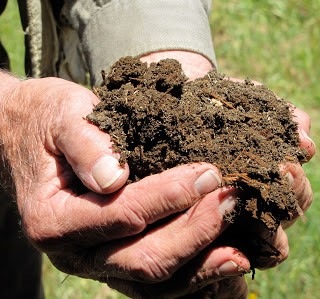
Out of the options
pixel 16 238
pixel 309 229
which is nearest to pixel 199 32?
pixel 16 238

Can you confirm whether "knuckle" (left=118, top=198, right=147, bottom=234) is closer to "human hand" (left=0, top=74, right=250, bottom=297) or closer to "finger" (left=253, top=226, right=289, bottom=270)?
"human hand" (left=0, top=74, right=250, bottom=297)

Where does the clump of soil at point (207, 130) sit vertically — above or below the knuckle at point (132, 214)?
above

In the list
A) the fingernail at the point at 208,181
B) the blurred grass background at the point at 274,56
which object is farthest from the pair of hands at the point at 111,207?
the blurred grass background at the point at 274,56

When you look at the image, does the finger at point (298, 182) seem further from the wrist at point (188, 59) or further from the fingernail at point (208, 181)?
the wrist at point (188, 59)

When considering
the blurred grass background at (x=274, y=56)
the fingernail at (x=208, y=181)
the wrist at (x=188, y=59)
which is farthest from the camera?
the blurred grass background at (x=274, y=56)

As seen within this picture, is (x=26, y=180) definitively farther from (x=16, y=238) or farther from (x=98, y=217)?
(x=16, y=238)

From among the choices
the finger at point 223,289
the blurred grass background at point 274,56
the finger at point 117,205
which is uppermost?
the finger at point 117,205

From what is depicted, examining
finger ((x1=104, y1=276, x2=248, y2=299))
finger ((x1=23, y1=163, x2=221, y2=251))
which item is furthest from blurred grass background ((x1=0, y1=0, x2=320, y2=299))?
finger ((x1=23, y1=163, x2=221, y2=251))

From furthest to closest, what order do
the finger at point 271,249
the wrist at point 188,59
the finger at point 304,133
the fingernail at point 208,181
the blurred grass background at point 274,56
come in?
the blurred grass background at point 274,56 < the wrist at point 188,59 < the finger at point 304,133 < the finger at point 271,249 < the fingernail at point 208,181
